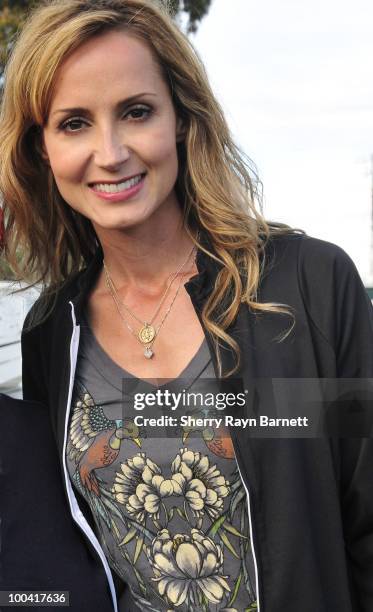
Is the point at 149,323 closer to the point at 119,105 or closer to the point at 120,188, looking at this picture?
the point at 120,188

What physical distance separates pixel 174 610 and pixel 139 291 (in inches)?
32.0

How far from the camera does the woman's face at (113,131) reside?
6.07 ft

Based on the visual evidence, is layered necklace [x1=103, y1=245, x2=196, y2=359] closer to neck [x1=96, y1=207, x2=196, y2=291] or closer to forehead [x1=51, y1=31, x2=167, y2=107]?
neck [x1=96, y1=207, x2=196, y2=291]

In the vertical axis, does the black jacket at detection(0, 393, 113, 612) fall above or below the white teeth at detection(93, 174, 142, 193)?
below

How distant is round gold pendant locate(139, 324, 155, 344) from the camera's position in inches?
80.7

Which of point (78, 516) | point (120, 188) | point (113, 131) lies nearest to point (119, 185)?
point (120, 188)

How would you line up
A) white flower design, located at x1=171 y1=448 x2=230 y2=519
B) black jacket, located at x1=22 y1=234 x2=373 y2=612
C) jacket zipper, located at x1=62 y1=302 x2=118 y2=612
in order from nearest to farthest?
black jacket, located at x1=22 y1=234 x2=373 y2=612 → white flower design, located at x1=171 y1=448 x2=230 y2=519 → jacket zipper, located at x1=62 y1=302 x2=118 y2=612

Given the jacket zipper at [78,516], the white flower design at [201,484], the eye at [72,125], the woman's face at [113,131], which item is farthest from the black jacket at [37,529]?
A: the eye at [72,125]

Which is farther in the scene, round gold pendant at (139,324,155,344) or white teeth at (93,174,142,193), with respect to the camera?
round gold pendant at (139,324,155,344)

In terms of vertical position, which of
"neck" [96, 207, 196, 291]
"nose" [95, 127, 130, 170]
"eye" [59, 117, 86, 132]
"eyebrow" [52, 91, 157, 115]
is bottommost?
"neck" [96, 207, 196, 291]

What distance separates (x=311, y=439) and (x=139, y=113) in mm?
857

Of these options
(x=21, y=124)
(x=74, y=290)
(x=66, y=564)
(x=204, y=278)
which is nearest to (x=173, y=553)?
(x=66, y=564)

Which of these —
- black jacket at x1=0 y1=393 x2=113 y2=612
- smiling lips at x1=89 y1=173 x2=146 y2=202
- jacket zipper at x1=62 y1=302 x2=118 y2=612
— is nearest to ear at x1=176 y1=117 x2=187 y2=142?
smiling lips at x1=89 y1=173 x2=146 y2=202

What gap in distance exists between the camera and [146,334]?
Result: 6.77ft
